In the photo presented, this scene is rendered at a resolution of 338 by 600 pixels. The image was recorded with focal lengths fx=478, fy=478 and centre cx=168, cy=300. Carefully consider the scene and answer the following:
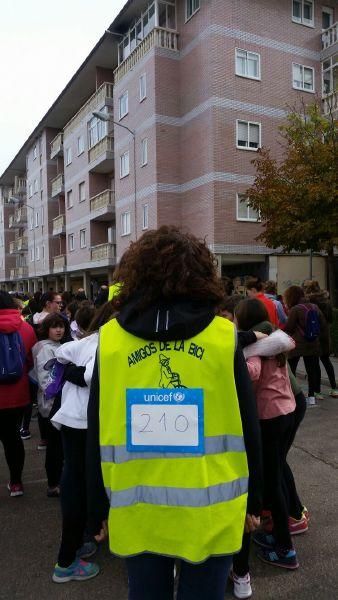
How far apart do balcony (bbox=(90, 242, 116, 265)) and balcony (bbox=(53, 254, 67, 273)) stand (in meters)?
5.58

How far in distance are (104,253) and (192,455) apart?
24745 millimetres

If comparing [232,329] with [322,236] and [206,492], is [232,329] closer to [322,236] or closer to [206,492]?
[206,492]

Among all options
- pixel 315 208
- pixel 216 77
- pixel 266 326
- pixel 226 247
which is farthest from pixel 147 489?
pixel 216 77

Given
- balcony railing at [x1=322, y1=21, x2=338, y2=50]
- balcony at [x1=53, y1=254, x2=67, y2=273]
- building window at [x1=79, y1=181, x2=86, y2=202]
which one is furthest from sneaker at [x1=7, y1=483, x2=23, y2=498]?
balcony at [x1=53, y1=254, x2=67, y2=273]

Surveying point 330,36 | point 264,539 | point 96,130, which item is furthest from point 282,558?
point 96,130

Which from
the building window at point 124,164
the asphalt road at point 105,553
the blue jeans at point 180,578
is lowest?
the asphalt road at point 105,553

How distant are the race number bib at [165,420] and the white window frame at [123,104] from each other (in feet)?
74.3

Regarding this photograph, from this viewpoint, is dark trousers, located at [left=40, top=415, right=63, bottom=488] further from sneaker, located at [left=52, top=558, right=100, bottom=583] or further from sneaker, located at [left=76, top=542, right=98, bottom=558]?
sneaker, located at [left=52, top=558, right=100, bottom=583]

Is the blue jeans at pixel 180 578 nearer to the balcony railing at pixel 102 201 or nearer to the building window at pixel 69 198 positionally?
the balcony railing at pixel 102 201

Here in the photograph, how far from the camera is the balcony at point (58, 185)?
3297cm

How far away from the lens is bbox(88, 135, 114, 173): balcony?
81.7ft

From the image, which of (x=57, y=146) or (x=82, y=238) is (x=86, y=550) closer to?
(x=82, y=238)

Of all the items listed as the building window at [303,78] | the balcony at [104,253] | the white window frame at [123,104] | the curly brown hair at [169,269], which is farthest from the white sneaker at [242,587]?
the balcony at [104,253]

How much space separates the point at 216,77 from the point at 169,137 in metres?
3.10
